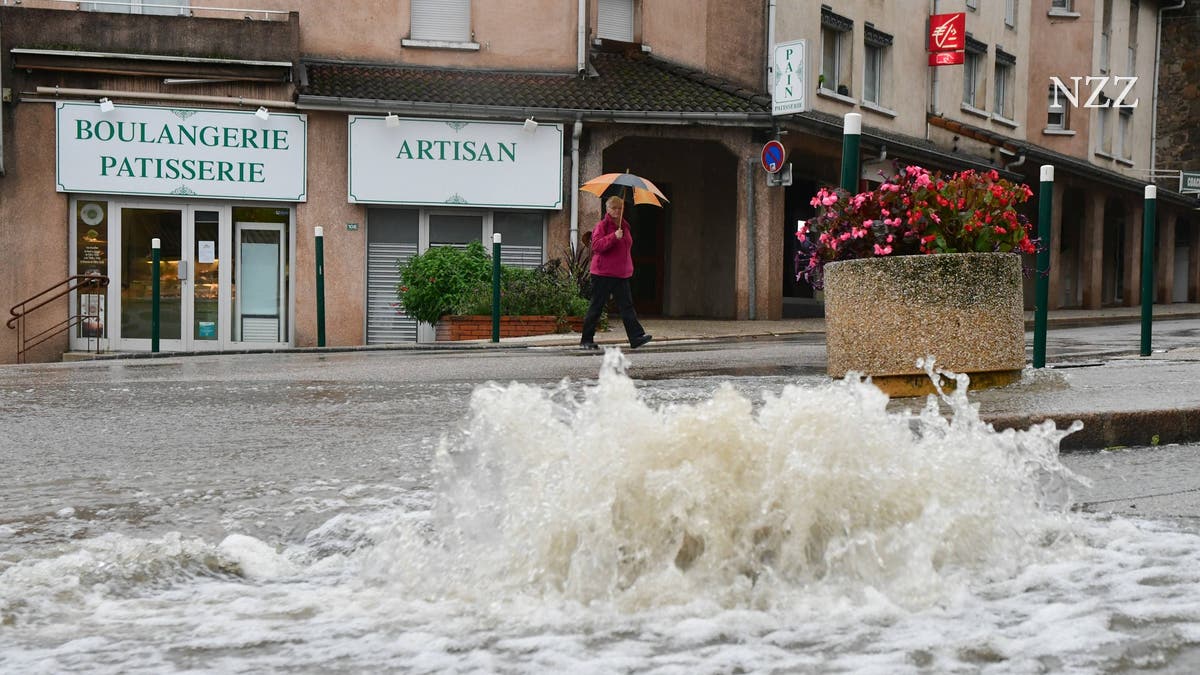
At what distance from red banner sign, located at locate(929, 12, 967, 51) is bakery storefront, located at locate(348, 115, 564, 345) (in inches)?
417

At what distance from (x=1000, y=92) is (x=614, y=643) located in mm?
33230

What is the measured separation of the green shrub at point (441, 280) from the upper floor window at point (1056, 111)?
2041 cm

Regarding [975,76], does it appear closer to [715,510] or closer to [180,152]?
[180,152]

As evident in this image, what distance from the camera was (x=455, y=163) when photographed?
76.3 ft

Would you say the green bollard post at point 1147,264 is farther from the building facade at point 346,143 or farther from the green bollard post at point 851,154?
the building facade at point 346,143

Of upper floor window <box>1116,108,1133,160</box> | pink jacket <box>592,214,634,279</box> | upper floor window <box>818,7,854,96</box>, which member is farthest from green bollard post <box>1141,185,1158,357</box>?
upper floor window <box>1116,108,1133,160</box>

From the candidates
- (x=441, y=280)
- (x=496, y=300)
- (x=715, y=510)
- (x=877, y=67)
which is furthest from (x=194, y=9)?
(x=715, y=510)

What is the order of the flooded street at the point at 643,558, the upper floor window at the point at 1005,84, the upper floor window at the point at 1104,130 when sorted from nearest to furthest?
the flooded street at the point at 643,558, the upper floor window at the point at 1005,84, the upper floor window at the point at 1104,130

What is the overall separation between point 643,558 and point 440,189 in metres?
19.8

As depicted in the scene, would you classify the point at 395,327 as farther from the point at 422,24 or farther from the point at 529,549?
the point at 529,549

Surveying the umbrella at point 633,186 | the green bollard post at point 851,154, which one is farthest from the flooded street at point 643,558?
the umbrella at point 633,186

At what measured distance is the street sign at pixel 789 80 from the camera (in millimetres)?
23922

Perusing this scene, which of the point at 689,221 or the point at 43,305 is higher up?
the point at 689,221

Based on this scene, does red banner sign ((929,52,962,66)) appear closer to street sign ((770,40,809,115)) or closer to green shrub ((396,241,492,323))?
street sign ((770,40,809,115))
